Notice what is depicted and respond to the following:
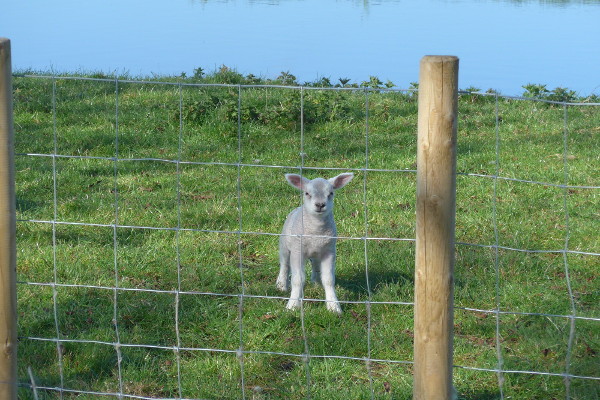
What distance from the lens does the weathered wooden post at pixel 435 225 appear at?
3.36m

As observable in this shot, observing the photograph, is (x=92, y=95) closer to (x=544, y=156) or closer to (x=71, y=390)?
(x=544, y=156)

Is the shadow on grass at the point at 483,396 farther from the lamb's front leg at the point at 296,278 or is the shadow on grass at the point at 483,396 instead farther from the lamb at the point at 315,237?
the lamb's front leg at the point at 296,278

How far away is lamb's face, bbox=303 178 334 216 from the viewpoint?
5.47 m

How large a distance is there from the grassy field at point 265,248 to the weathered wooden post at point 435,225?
0.41 m

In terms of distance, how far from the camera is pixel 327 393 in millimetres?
4402

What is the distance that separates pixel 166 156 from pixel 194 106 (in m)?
1.01

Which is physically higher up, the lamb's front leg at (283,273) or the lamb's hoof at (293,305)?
the lamb's front leg at (283,273)

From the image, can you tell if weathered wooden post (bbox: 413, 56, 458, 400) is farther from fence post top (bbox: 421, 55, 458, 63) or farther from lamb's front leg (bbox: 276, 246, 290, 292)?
lamb's front leg (bbox: 276, 246, 290, 292)

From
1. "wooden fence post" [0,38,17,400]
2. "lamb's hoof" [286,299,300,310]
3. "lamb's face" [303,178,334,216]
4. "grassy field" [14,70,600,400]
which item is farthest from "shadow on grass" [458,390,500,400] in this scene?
"wooden fence post" [0,38,17,400]

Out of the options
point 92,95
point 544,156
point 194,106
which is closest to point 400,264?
point 544,156

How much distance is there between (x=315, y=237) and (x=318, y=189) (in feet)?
1.01

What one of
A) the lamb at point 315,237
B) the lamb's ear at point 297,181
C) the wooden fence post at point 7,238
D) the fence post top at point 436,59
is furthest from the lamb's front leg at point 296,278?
the fence post top at point 436,59

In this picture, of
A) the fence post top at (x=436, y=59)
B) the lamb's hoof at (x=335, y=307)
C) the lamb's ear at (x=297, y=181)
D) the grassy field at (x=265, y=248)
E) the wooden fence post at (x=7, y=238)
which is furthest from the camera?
the lamb's ear at (x=297, y=181)

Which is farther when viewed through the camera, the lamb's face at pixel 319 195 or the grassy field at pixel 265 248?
the lamb's face at pixel 319 195
